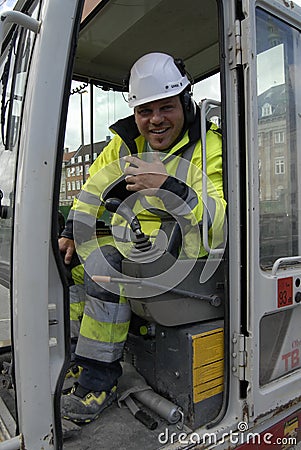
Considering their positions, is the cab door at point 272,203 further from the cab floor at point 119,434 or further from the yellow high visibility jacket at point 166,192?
the cab floor at point 119,434

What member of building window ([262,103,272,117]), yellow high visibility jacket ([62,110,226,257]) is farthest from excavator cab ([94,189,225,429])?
building window ([262,103,272,117])

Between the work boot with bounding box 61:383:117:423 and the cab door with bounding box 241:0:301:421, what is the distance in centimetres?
62

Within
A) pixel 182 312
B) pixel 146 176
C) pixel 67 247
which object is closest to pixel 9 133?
pixel 146 176

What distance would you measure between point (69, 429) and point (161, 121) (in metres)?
1.42

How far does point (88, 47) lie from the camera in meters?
2.87

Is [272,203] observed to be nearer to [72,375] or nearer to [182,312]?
[182,312]

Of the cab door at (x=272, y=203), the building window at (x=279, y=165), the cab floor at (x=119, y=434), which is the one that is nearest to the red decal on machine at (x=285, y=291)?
the cab door at (x=272, y=203)

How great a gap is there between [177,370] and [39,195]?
3.22 ft

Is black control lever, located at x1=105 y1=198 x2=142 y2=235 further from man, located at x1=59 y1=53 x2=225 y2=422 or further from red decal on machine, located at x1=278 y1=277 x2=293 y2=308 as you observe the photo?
red decal on machine, located at x1=278 y1=277 x2=293 y2=308

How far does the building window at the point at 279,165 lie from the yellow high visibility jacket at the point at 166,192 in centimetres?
27

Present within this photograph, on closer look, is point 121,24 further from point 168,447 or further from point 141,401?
point 168,447

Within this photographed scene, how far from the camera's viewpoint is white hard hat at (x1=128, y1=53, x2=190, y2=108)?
6.44 ft

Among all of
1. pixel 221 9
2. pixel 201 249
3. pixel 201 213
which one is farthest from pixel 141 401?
pixel 221 9

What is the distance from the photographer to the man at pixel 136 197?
5.70 feet
